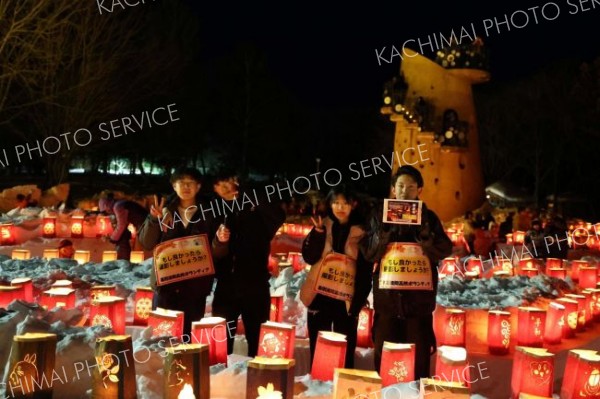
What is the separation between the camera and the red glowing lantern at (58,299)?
526 cm

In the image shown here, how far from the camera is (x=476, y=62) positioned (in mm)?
18766

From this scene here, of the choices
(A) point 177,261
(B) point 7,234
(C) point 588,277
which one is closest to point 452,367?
(A) point 177,261

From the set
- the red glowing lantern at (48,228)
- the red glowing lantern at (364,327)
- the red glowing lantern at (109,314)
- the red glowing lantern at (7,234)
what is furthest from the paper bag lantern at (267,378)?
the red glowing lantern at (48,228)

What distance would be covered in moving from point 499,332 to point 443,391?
2.76 meters

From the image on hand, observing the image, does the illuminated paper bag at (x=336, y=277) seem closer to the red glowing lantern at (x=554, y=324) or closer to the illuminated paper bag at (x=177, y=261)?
the illuminated paper bag at (x=177, y=261)

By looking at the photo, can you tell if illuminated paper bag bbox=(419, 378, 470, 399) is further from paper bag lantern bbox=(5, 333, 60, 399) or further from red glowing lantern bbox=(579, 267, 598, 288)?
red glowing lantern bbox=(579, 267, 598, 288)

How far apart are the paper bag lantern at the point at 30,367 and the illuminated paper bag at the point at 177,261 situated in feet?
4.37

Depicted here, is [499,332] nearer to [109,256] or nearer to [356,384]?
[356,384]

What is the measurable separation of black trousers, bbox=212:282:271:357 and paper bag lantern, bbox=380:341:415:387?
1.24m

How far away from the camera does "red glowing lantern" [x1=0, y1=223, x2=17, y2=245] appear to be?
33.7ft

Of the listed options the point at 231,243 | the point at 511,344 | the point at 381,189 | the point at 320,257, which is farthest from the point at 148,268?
the point at 381,189

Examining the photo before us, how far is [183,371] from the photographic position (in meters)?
3.07

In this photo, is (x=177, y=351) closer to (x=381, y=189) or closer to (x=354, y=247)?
(x=354, y=247)

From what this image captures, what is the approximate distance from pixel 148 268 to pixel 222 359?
133 inches
